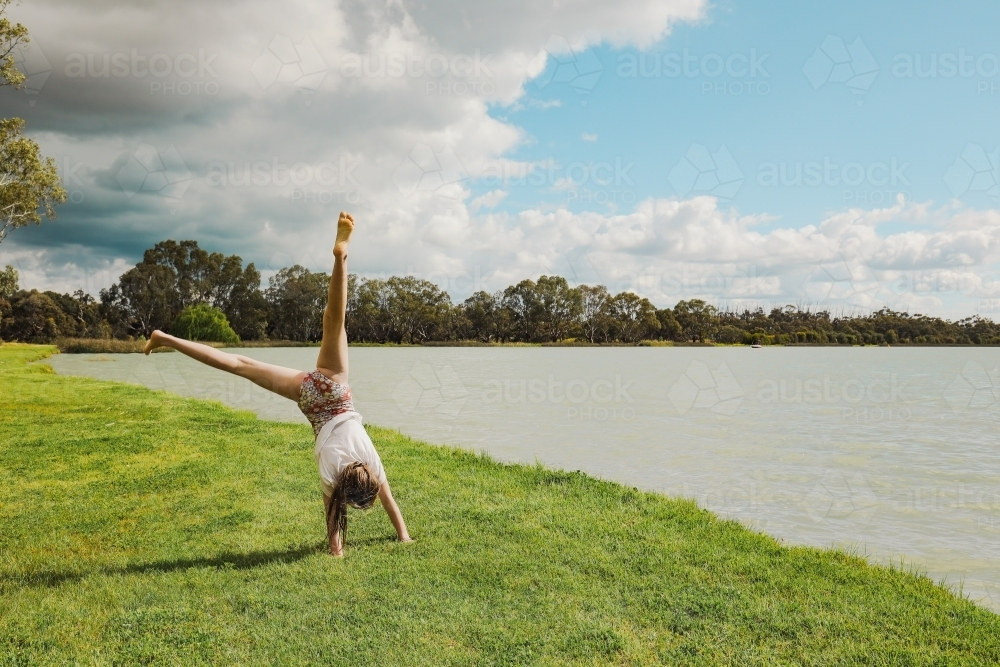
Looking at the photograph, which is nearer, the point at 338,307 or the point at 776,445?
the point at 338,307

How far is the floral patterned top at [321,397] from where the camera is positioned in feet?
18.9

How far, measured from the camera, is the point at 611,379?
122ft

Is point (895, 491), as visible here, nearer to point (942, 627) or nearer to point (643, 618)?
point (942, 627)

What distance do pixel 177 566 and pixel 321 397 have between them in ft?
6.29

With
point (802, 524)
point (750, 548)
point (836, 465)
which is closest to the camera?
point (750, 548)

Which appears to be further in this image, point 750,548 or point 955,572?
point 955,572

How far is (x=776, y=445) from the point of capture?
15445 mm

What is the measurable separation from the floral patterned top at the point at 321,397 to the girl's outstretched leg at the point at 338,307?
116mm

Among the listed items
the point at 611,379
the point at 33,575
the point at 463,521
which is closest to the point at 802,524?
the point at 463,521

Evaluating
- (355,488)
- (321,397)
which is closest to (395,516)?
(355,488)

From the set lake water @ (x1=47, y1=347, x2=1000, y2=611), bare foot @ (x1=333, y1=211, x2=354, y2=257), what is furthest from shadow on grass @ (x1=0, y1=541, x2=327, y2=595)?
lake water @ (x1=47, y1=347, x2=1000, y2=611)

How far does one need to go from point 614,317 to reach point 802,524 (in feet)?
391

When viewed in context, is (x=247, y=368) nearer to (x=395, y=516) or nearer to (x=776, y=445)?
(x=395, y=516)

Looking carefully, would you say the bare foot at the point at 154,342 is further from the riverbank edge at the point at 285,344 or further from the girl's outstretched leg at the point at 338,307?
the riverbank edge at the point at 285,344
